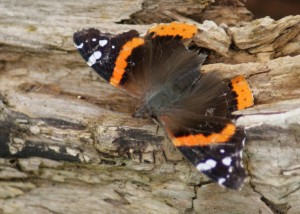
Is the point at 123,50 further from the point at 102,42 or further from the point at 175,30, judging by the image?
the point at 175,30

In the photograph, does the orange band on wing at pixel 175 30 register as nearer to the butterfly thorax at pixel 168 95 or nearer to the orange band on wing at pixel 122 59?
the orange band on wing at pixel 122 59

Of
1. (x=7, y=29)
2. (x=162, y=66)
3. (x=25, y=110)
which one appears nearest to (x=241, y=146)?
(x=162, y=66)

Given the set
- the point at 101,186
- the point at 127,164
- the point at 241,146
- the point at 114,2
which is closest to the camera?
the point at 241,146

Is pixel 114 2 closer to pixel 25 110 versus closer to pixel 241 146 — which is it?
pixel 25 110

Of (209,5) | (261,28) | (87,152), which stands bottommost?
(87,152)

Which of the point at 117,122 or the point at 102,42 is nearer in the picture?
the point at 117,122

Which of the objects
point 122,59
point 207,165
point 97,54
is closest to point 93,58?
point 97,54
